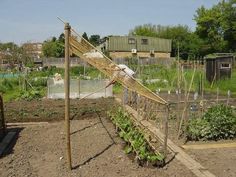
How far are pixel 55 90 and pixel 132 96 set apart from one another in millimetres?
4815

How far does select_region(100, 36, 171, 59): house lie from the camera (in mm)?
45719

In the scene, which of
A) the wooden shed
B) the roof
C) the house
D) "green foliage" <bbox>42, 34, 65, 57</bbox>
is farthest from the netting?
"green foliage" <bbox>42, 34, 65, 57</bbox>

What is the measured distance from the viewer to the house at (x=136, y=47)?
4572cm

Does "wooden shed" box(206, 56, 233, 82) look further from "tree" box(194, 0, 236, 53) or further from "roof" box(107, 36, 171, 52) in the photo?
"roof" box(107, 36, 171, 52)

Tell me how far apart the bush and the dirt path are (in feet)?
5.22

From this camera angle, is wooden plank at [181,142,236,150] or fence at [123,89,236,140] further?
fence at [123,89,236,140]

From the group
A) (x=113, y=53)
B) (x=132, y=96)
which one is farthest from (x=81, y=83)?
(x=113, y=53)

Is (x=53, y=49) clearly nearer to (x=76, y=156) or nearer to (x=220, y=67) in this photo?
(x=220, y=67)

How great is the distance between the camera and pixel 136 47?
155ft

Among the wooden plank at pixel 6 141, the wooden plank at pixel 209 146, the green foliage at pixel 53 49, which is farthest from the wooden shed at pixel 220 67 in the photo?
the green foliage at pixel 53 49

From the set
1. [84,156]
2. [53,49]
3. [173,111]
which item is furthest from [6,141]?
[53,49]

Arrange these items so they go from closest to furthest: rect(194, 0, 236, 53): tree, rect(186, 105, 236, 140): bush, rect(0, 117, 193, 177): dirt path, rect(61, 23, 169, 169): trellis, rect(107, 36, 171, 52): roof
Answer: rect(0, 117, 193, 177): dirt path
rect(61, 23, 169, 169): trellis
rect(186, 105, 236, 140): bush
rect(194, 0, 236, 53): tree
rect(107, 36, 171, 52): roof

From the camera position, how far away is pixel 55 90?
15.3m

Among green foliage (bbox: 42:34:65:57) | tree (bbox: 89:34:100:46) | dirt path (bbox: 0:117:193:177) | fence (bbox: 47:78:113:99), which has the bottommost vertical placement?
dirt path (bbox: 0:117:193:177)
